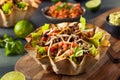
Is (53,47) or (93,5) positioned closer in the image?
(53,47)

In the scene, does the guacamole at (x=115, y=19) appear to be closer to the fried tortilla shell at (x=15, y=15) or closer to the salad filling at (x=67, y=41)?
the salad filling at (x=67, y=41)

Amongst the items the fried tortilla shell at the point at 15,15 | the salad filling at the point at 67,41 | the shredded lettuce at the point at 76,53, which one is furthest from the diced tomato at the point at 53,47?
the fried tortilla shell at the point at 15,15

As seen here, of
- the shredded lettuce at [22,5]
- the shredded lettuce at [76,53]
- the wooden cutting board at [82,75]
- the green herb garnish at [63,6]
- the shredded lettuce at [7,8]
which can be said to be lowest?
the wooden cutting board at [82,75]

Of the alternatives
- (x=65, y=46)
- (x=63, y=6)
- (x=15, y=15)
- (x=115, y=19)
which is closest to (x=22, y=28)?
(x=15, y=15)

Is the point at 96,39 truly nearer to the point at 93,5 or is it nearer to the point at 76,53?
the point at 76,53

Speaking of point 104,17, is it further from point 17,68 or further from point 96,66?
point 17,68

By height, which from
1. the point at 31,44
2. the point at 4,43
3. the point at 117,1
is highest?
the point at 31,44

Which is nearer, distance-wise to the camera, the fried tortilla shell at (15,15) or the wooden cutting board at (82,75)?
the wooden cutting board at (82,75)

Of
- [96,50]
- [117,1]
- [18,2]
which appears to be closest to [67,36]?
[96,50]
